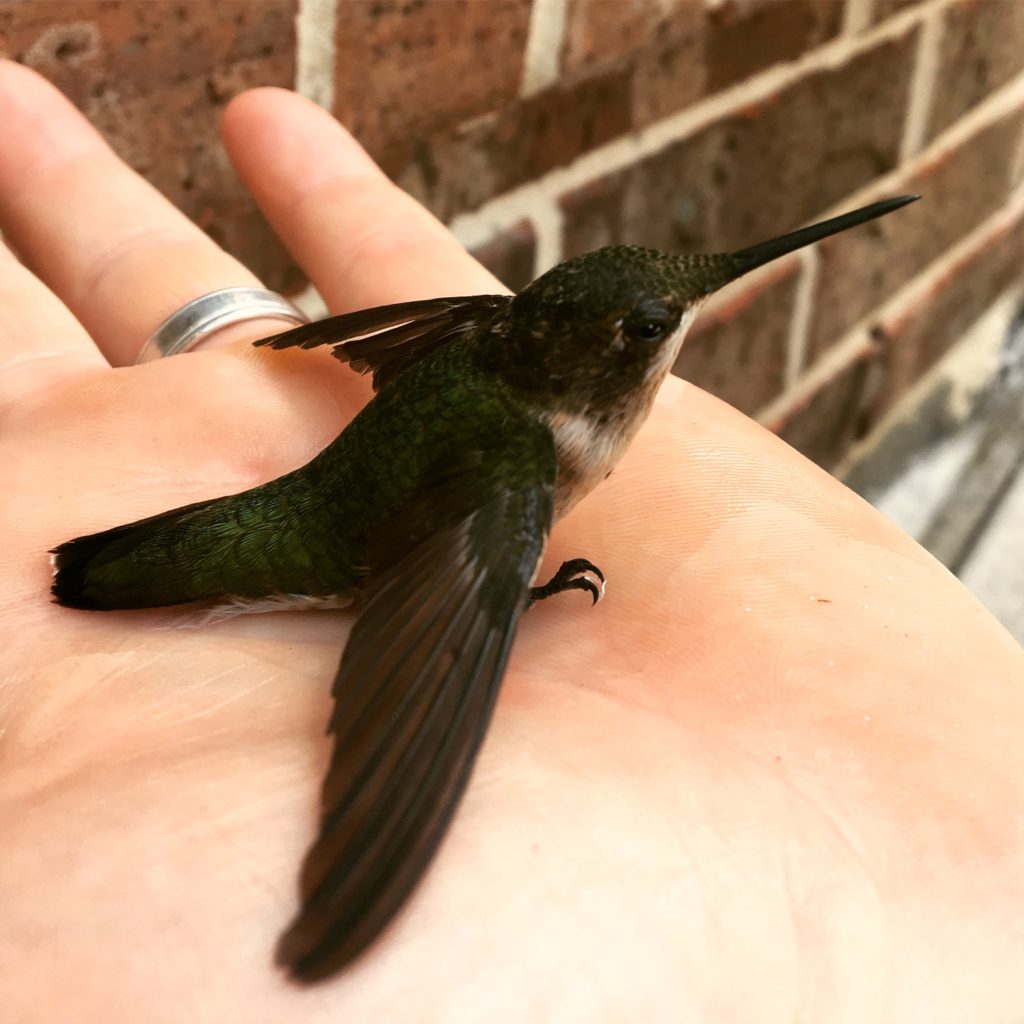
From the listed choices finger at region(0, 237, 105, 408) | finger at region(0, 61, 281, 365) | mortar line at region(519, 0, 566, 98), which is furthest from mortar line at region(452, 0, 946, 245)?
finger at region(0, 237, 105, 408)

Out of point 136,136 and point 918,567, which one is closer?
point 918,567

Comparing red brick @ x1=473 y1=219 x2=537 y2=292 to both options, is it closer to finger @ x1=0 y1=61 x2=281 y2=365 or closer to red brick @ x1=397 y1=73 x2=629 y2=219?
red brick @ x1=397 y1=73 x2=629 y2=219

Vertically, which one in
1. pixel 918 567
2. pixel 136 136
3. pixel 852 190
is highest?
pixel 136 136

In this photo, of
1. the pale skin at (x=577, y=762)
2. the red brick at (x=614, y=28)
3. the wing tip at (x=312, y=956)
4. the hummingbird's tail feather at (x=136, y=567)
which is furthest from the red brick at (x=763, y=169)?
the wing tip at (x=312, y=956)

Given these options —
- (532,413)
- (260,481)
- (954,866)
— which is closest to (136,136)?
(260,481)

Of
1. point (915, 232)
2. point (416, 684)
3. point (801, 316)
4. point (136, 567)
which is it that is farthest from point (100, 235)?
point (915, 232)

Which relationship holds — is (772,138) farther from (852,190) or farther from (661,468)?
(661,468)

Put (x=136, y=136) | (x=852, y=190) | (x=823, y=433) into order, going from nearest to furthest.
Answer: (x=136, y=136) < (x=852, y=190) < (x=823, y=433)
